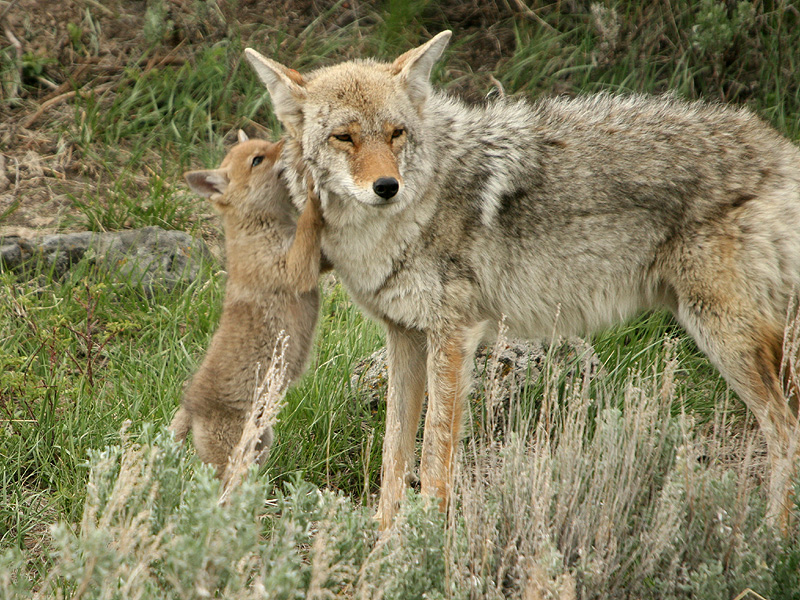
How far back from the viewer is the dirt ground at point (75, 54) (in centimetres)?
706

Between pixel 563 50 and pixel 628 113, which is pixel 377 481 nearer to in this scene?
pixel 628 113

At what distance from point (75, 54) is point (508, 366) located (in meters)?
5.43

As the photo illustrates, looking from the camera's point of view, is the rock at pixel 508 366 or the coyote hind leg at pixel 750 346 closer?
the coyote hind leg at pixel 750 346

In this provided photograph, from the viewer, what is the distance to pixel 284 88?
422cm

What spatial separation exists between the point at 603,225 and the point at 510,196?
Answer: 0.53 metres

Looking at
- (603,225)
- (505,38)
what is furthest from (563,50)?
(603,225)

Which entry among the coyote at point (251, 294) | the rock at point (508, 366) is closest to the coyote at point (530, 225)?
the coyote at point (251, 294)

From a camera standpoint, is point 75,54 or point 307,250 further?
point 75,54

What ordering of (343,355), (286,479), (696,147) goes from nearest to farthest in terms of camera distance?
(696,147) → (286,479) → (343,355)

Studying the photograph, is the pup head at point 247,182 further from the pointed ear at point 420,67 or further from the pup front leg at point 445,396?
the pup front leg at point 445,396

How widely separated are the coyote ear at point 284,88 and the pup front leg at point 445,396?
4.35ft

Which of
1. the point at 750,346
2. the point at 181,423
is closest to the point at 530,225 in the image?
the point at 750,346

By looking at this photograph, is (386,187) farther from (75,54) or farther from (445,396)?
(75,54)

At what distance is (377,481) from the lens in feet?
16.4
